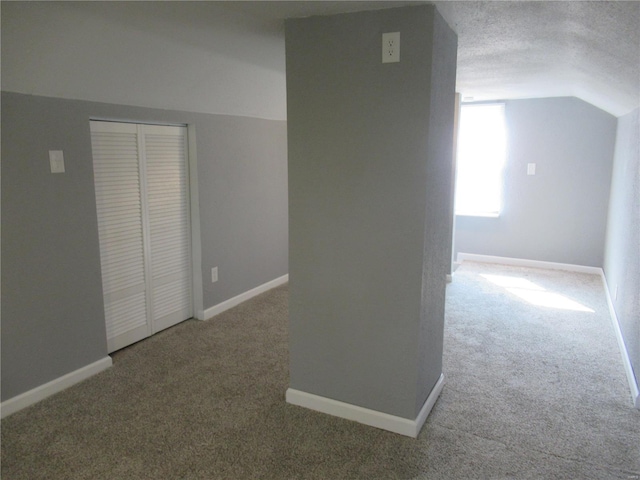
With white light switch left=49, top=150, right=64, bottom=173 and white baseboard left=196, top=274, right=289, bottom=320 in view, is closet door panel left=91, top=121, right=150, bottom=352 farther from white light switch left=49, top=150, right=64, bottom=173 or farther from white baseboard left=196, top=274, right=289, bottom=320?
white baseboard left=196, top=274, right=289, bottom=320

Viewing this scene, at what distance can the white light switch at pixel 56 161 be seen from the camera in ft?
8.37

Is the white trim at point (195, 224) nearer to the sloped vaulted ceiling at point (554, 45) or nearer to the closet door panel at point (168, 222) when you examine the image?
the closet door panel at point (168, 222)

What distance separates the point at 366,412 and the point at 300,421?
35cm

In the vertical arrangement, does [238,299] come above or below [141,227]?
below

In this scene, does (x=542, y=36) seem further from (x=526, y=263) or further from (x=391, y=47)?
(x=526, y=263)

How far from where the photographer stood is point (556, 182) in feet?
17.4

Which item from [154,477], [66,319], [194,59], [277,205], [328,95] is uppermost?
[194,59]

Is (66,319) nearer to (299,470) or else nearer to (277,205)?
(299,470)

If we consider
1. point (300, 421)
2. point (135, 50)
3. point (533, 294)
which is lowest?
point (300, 421)

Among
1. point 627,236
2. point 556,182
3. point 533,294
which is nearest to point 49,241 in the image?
point 627,236

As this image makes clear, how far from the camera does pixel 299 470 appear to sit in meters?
2.05

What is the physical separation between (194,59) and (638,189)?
2994 millimetres

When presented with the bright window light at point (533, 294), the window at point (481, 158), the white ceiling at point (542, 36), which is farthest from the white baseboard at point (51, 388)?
the window at point (481, 158)

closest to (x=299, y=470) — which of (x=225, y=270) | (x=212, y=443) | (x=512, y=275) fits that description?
(x=212, y=443)
